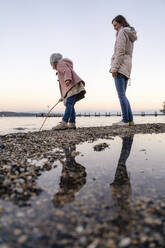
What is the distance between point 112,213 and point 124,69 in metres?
7.84

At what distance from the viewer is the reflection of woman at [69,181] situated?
206 cm

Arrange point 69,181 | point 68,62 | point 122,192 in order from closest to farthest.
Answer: point 122,192 → point 69,181 → point 68,62

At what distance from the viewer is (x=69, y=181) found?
260cm

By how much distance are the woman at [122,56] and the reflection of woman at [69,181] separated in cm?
578

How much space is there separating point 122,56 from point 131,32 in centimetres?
118

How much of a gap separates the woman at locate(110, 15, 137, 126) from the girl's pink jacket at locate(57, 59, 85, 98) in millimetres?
1813

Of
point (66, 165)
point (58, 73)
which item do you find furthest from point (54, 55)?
point (66, 165)

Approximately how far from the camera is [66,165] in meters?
3.44

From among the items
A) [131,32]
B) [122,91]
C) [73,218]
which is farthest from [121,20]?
[73,218]

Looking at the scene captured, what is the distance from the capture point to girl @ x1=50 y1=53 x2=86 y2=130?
8734 millimetres

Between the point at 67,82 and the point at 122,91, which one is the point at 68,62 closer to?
the point at 67,82

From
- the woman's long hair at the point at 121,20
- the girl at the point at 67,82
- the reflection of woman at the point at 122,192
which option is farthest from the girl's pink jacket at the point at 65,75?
the reflection of woman at the point at 122,192

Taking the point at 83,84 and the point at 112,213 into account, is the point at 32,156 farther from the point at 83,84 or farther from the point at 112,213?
the point at 83,84

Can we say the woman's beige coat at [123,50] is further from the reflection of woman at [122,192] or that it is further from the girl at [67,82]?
the reflection of woman at [122,192]
